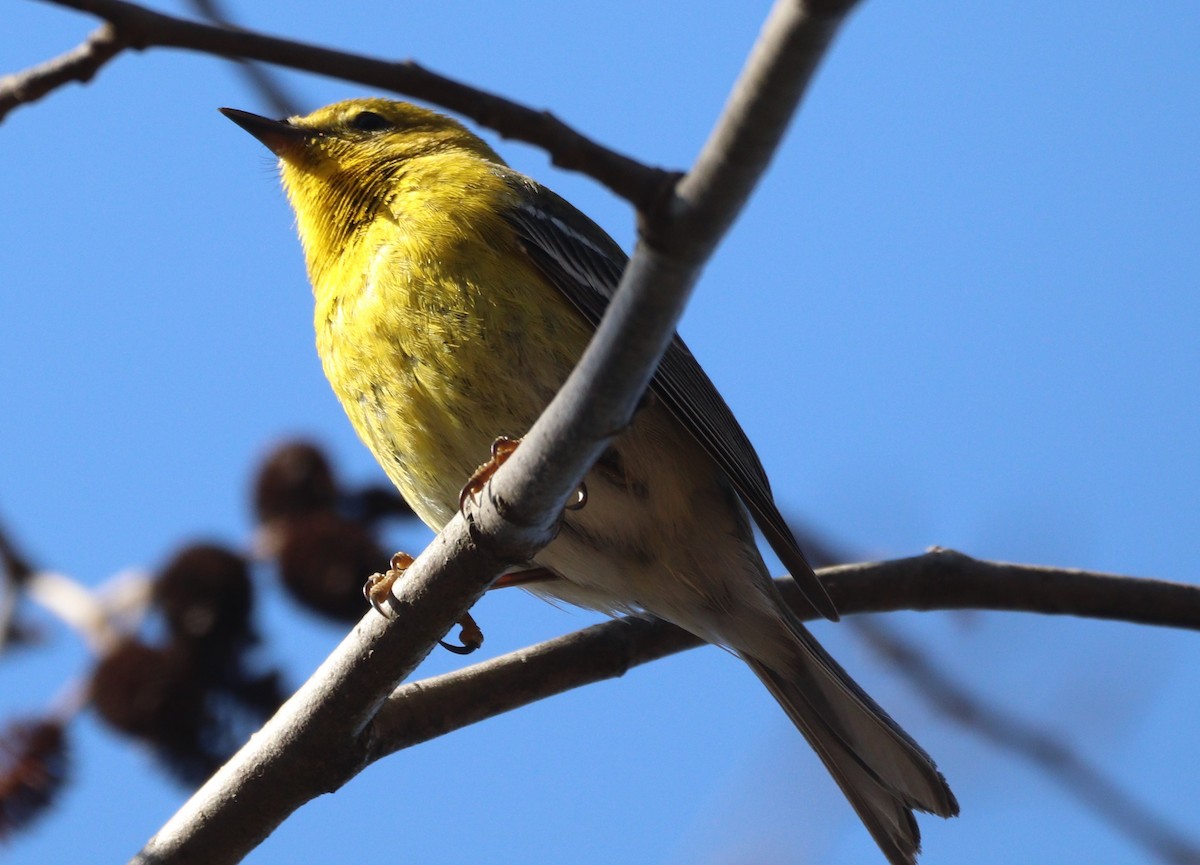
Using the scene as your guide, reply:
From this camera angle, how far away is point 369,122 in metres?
5.80

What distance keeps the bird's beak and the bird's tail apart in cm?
308

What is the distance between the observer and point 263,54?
6.61ft

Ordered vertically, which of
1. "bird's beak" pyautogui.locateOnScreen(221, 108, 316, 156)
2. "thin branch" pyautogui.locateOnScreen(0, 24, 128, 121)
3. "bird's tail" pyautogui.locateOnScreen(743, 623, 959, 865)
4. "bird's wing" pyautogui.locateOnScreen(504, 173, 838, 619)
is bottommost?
"thin branch" pyautogui.locateOnScreen(0, 24, 128, 121)

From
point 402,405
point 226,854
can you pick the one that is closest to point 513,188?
point 402,405

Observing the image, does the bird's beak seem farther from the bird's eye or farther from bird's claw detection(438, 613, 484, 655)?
bird's claw detection(438, 613, 484, 655)

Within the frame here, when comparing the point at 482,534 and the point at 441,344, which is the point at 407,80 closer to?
the point at 482,534

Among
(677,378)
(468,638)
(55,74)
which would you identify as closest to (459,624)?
(468,638)

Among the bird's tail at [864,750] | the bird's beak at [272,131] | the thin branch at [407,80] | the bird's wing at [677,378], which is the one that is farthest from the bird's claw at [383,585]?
the bird's beak at [272,131]

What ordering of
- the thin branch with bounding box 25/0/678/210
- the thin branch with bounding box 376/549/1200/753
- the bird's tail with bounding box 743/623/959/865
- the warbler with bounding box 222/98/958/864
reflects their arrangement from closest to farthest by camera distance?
1. the thin branch with bounding box 25/0/678/210
2. the thin branch with bounding box 376/549/1200/753
3. the warbler with bounding box 222/98/958/864
4. the bird's tail with bounding box 743/623/959/865

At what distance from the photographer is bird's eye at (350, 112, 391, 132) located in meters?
5.74

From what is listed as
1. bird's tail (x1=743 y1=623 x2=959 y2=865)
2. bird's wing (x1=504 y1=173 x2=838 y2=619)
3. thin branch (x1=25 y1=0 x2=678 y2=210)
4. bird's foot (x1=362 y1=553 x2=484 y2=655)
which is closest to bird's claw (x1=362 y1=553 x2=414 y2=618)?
bird's foot (x1=362 y1=553 x2=484 y2=655)

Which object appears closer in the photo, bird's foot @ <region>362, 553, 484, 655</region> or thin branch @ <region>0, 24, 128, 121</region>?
thin branch @ <region>0, 24, 128, 121</region>

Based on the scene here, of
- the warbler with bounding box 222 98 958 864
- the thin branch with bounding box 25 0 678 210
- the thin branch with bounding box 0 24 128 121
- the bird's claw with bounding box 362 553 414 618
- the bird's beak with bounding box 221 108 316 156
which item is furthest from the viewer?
the bird's beak with bounding box 221 108 316 156

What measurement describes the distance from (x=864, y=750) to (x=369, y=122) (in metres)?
3.54
